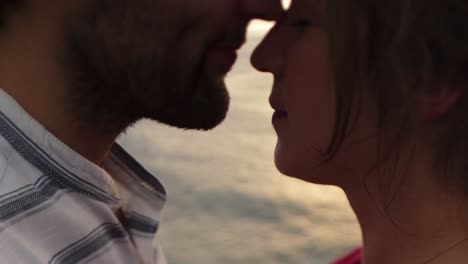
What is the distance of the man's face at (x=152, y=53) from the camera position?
2.53 feet

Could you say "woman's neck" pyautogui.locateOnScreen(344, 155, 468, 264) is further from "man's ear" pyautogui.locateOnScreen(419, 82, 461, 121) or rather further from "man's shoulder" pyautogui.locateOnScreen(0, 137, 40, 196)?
"man's shoulder" pyautogui.locateOnScreen(0, 137, 40, 196)

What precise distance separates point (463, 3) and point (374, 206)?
0.21 metres

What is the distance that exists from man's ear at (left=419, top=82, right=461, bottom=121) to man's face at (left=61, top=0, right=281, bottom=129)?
0.19 metres

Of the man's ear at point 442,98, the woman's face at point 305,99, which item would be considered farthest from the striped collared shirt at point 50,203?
the man's ear at point 442,98

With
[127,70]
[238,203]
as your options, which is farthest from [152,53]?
[238,203]

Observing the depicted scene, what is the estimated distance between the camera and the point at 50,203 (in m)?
0.69

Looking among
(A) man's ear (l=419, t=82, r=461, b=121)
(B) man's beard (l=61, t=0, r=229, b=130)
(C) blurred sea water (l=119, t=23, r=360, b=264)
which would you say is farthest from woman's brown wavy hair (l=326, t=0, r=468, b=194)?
(C) blurred sea water (l=119, t=23, r=360, b=264)

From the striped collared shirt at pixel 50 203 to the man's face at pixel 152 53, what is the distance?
75 millimetres

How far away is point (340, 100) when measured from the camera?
65cm

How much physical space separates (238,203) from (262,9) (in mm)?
1001

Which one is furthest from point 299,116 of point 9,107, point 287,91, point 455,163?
point 9,107

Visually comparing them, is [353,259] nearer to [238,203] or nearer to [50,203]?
[50,203]

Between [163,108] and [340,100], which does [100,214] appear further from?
[340,100]

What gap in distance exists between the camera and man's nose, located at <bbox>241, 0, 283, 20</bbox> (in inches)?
29.3
